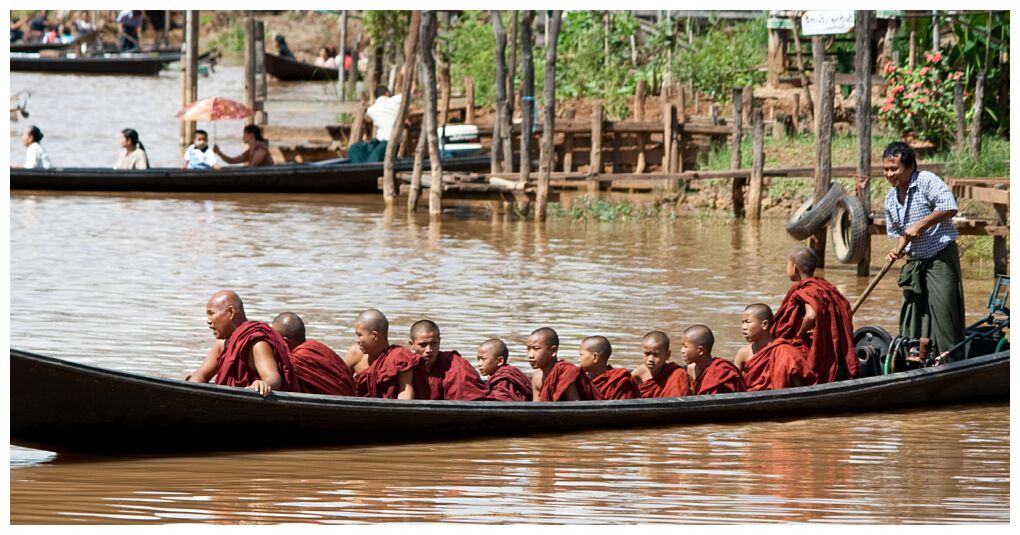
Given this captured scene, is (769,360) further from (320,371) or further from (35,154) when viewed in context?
(35,154)

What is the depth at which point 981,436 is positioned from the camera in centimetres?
784

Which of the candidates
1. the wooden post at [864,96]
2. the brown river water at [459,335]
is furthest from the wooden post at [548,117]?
the wooden post at [864,96]

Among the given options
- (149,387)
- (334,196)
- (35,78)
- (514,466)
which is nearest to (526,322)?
(514,466)

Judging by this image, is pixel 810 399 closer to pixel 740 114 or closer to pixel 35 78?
pixel 740 114

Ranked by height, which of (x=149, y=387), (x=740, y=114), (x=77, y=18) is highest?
(x=77, y=18)

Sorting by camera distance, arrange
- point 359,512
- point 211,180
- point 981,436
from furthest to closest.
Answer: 1. point 211,180
2. point 981,436
3. point 359,512

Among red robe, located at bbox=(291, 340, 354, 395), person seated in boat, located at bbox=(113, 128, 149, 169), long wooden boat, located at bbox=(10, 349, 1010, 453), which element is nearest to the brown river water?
long wooden boat, located at bbox=(10, 349, 1010, 453)

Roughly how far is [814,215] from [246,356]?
6868 mm

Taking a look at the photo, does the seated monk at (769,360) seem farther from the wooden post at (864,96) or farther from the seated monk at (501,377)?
the wooden post at (864,96)

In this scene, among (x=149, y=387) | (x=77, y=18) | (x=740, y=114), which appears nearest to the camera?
(x=149, y=387)

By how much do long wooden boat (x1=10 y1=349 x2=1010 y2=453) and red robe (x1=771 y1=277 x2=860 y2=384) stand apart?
0.19 meters

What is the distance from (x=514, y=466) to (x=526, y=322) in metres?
4.22

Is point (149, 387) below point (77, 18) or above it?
below

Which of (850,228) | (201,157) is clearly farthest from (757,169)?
(201,157)
